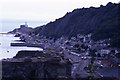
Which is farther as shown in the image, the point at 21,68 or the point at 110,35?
the point at 110,35

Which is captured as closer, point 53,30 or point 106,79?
point 106,79

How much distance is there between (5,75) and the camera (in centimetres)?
325

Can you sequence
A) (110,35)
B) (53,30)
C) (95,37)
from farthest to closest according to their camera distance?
1. (53,30)
2. (95,37)
3. (110,35)

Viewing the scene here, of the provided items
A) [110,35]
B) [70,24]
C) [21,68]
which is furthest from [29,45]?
[21,68]

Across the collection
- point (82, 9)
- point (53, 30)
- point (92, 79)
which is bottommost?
point (92, 79)

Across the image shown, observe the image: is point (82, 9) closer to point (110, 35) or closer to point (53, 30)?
point (53, 30)

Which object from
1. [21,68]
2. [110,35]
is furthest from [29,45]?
[21,68]

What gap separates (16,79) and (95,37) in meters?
18.1

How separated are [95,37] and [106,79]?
18018mm

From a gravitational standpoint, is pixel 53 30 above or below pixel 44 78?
above

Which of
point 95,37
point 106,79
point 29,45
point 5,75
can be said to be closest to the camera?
point 106,79

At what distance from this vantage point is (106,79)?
304 centimetres

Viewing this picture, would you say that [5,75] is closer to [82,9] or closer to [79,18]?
[79,18]

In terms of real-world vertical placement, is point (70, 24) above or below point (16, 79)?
above
